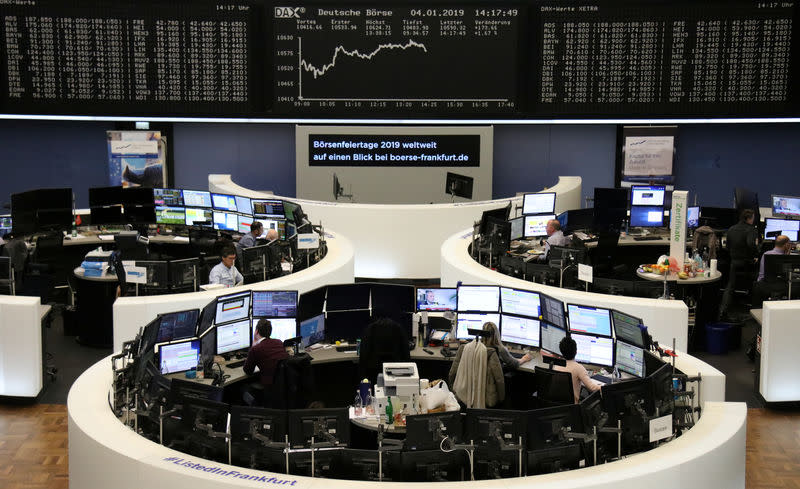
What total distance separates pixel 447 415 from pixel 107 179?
1142 cm

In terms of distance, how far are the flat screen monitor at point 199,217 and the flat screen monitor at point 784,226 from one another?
23.5 feet

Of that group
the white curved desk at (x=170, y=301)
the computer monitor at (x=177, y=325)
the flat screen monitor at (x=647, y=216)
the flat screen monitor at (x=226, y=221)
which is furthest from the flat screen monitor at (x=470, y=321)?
the flat screen monitor at (x=647, y=216)

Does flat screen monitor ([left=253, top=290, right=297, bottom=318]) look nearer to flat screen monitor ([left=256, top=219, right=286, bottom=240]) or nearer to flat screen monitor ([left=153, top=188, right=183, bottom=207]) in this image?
flat screen monitor ([left=256, top=219, right=286, bottom=240])

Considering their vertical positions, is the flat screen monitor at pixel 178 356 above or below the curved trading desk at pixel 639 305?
below

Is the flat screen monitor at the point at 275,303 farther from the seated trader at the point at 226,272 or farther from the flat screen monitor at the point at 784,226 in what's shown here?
the flat screen monitor at the point at 784,226

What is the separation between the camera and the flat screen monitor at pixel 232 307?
314 inches

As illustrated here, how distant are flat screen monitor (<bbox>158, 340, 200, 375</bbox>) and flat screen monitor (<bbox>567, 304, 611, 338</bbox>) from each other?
9.58 ft

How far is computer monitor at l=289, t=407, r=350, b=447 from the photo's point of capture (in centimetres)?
580

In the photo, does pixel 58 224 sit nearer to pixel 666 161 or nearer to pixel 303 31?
pixel 303 31

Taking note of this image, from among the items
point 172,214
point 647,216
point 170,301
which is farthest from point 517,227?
point 170,301

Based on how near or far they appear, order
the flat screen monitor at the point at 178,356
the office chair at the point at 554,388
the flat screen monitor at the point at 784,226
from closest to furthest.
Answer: the office chair at the point at 554,388 → the flat screen monitor at the point at 178,356 → the flat screen monitor at the point at 784,226

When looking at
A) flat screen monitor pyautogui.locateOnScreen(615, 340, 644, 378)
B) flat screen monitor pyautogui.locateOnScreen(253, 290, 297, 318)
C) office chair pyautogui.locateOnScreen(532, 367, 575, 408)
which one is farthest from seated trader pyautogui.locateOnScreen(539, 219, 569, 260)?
office chair pyautogui.locateOnScreen(532, 367, 575, 408)

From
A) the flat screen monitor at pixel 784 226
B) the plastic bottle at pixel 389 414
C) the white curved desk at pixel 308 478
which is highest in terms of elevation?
the flat screen monitor at pixel 784 226

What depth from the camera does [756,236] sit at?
12.1 meters
